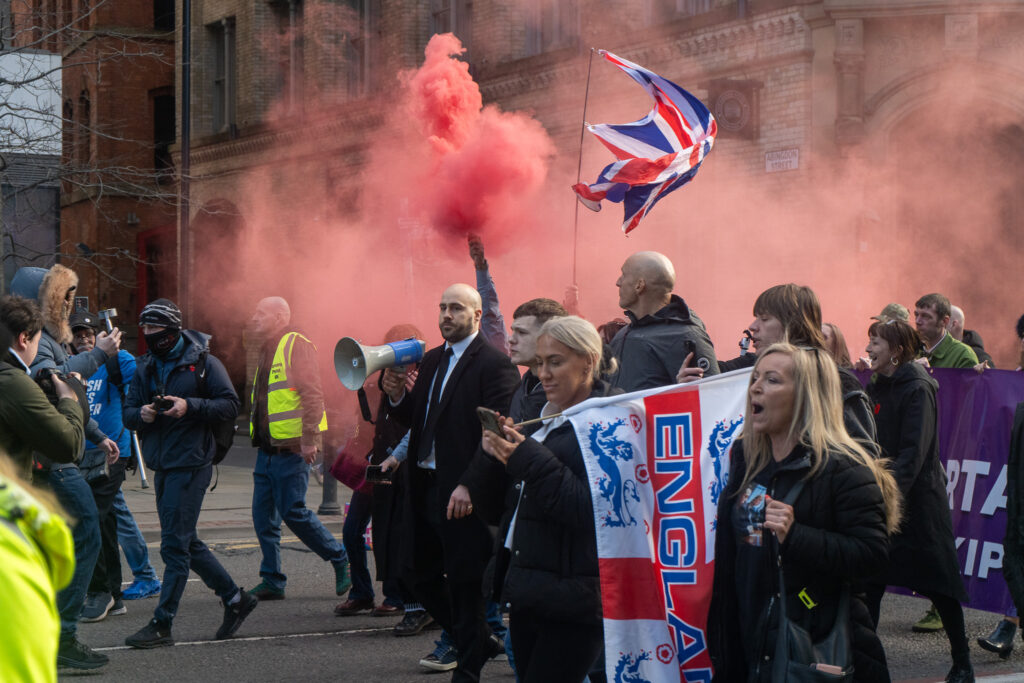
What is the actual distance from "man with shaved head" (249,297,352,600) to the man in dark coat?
0.86m

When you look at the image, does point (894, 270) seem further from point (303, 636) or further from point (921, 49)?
point (303, 636)

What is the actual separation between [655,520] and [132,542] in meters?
5.30

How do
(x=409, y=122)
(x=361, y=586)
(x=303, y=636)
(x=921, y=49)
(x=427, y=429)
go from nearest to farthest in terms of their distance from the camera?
1. (x=427, y=429)
2. (x=303, y=636)
3. (x=361, y=586)
4. (x=921, y=49)
5. (x=409, y=122)

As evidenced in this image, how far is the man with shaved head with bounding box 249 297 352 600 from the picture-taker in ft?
27.0

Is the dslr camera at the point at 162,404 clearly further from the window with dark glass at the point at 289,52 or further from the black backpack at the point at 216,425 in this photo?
the window with dark glass at the point at 289,52

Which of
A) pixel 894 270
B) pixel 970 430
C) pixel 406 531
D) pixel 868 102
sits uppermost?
pixel 868 102

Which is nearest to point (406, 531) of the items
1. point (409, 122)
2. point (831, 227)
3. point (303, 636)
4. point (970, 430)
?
point (303, 636)

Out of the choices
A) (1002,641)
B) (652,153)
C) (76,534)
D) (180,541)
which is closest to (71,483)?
(76,534)

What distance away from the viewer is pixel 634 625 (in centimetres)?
408

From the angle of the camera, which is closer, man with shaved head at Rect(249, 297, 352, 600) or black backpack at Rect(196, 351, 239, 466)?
black backpack at Rect(196, 351, 239, 466)

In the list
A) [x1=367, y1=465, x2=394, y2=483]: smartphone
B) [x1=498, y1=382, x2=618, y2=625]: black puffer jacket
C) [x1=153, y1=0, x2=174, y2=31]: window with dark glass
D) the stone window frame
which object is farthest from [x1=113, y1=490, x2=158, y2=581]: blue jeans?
[x1=153, y1=0, x2=174, y2=31]: window with dark glass

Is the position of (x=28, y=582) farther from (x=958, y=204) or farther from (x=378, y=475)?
(x=958, y=204)

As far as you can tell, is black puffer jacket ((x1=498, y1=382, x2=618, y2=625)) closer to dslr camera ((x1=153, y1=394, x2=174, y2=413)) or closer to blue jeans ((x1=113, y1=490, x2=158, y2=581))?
dslr camera ((x1=153, y1=394, x2=174, y2=413))

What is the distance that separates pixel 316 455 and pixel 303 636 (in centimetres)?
141
